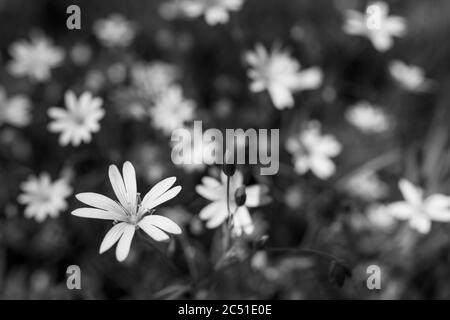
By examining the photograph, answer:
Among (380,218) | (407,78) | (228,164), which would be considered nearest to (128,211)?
(228,164)

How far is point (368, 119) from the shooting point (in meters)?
3.25

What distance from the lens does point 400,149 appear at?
123 inches

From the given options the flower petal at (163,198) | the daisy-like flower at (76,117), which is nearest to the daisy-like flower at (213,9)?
the daisy-like flower at (76,117)

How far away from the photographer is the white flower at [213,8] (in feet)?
8.66

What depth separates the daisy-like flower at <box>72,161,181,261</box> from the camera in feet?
5.42

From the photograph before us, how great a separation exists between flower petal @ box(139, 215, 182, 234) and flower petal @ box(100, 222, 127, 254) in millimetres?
76

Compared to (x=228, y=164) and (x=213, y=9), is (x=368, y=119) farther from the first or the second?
→ (x=228, y=164)

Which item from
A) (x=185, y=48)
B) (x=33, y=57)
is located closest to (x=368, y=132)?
(x=185, y=48)

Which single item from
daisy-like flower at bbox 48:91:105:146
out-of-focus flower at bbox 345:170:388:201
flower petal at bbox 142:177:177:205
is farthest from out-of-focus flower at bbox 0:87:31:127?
out-of-focus flower at bbox 345:170:388:201

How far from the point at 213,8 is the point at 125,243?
1594 mm

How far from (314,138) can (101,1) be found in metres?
2.26

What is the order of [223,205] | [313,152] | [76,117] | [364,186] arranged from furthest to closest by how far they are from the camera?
1. [364,186]
2. [313,152]
3. [76,117]
4. [223,205]

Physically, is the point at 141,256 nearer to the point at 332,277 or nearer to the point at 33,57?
the point at 332,277

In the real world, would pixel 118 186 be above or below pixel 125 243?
above
